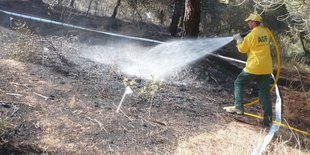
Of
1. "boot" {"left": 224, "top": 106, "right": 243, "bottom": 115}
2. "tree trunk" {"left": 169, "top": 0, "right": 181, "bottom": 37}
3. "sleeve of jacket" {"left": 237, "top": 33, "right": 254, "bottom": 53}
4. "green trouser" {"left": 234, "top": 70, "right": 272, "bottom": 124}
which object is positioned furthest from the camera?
"tree trunk" {"left": 169, "top": 0, "right": 181, "bottom": 37}

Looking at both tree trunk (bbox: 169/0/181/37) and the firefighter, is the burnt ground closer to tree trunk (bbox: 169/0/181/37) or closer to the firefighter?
the firefighter

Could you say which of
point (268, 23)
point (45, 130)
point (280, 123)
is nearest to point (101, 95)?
point (45, 130)

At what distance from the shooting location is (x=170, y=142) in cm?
463

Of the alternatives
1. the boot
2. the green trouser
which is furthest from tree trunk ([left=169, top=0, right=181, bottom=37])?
the green trouser

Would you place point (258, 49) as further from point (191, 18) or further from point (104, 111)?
point (191, 18)

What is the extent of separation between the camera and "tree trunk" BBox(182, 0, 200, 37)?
8.81 m

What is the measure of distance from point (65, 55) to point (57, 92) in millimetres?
2480

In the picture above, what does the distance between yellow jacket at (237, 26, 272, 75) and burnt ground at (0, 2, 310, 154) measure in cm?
90

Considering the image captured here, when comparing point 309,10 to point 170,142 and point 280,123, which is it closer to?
point 280,123

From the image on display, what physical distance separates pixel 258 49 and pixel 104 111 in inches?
101

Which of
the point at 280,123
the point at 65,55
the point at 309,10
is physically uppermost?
the point at 309,10

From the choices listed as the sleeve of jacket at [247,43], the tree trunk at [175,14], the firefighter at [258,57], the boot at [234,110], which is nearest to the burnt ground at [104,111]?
the boot at [234,110]

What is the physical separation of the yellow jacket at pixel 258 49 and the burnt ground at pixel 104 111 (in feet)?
2.96

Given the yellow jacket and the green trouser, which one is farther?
the green trouser
